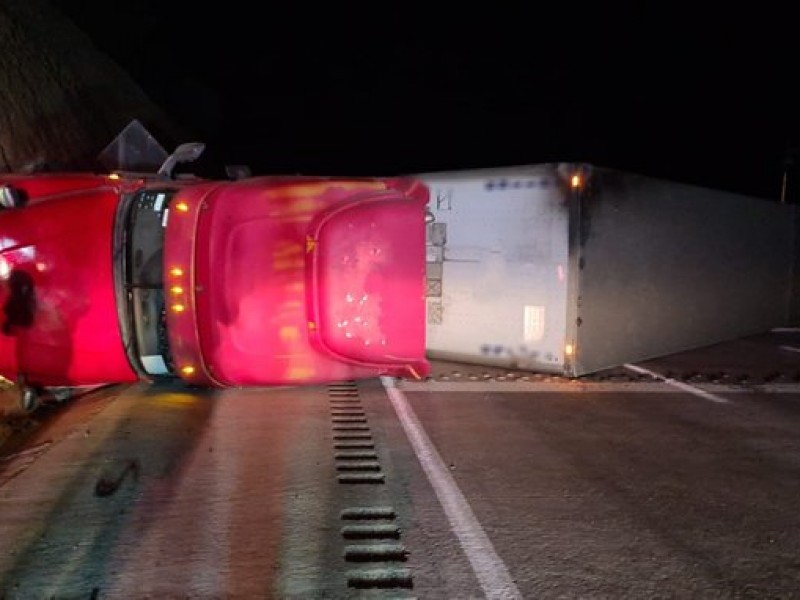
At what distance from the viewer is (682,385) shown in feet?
24.8

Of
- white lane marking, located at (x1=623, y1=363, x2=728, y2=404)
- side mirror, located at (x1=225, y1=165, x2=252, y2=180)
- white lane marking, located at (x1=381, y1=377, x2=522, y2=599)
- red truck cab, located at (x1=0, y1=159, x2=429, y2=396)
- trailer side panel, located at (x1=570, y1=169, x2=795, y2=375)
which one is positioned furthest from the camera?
trailer side panel, located at (x1=570, y1=169, x2=795, y2=375)

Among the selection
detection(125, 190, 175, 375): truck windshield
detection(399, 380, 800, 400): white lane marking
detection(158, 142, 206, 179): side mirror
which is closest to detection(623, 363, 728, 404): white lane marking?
detection(399, 380, 800, 400): white lane marking

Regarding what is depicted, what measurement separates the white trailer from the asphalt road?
76cm

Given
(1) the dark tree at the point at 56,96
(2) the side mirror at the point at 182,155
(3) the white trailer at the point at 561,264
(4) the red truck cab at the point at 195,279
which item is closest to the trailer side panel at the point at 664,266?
(3) the white trailer at the point at 561,264

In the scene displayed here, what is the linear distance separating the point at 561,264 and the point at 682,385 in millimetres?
1906

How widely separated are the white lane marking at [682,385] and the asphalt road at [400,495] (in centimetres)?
15

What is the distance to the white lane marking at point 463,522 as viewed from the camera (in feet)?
10.6

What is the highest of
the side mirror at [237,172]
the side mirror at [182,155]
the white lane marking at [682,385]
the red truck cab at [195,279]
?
the side mirror at [182,155]

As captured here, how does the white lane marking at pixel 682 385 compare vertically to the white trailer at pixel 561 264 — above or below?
below

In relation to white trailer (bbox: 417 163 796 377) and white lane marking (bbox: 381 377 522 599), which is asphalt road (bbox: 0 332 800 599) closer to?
white lane marking (bbox: 381 377 522 599)

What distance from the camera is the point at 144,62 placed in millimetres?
22359

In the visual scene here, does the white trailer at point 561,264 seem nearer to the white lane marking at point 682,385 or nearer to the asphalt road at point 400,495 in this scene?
the white lane marking at point 682,385

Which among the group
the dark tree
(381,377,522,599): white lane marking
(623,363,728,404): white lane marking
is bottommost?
(381,377,522,599): white lane marking

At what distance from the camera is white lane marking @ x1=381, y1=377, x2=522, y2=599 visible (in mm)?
3232
